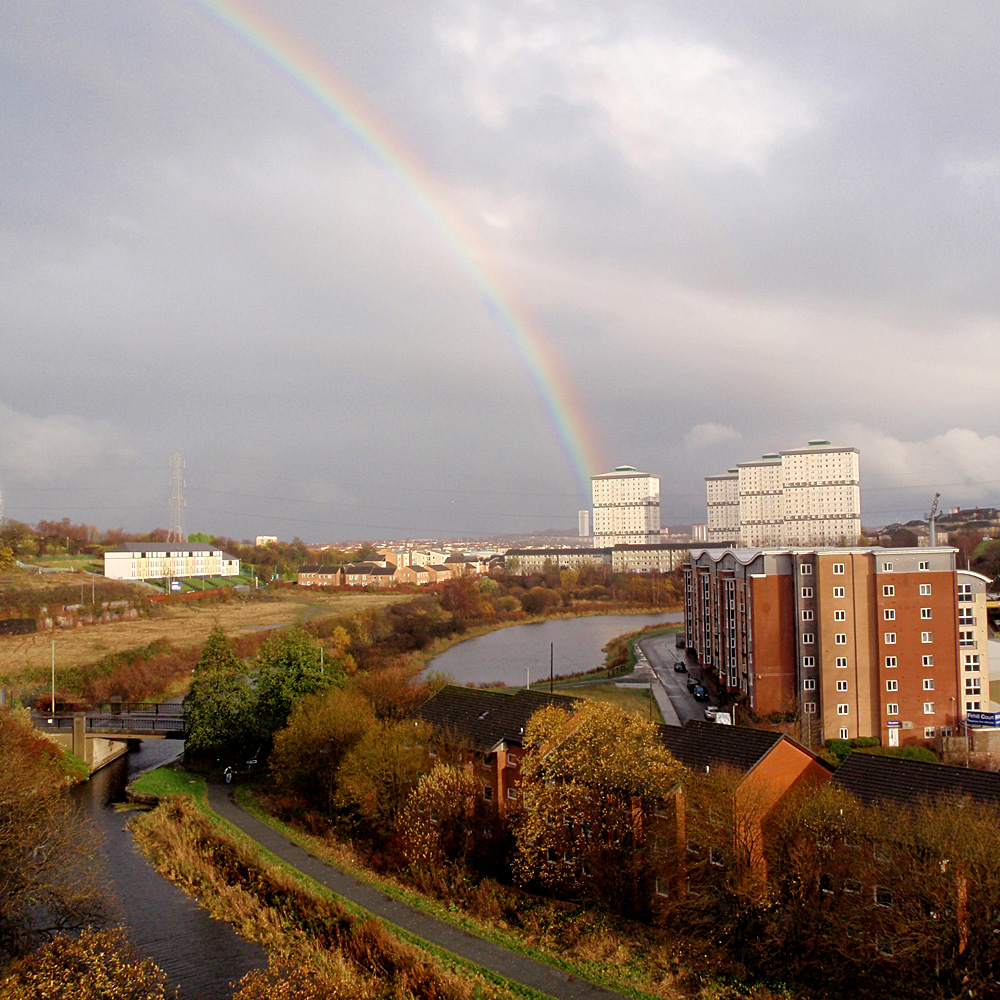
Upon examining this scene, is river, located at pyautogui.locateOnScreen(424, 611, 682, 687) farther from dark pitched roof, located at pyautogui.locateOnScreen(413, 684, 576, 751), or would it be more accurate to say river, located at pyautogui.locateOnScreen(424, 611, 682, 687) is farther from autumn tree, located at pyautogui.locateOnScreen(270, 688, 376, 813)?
dark pitched roof, located at pyautogui.locateOnScreen(413, 684, 576, 751)

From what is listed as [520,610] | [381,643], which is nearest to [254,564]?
[520,610]

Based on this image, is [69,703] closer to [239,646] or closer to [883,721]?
[239,646]

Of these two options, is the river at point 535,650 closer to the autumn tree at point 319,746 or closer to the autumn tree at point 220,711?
the autumn tree at point 220,711

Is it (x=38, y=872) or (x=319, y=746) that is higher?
(x=319, y=746)

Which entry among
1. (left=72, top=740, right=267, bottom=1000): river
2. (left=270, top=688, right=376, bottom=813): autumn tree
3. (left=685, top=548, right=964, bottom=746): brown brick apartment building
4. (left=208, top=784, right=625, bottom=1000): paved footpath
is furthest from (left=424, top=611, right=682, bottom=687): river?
(left=72, top=740, right=267, bottom=1000): river

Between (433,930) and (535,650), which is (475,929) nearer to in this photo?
(433,930)

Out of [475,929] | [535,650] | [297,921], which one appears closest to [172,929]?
[297,921]
